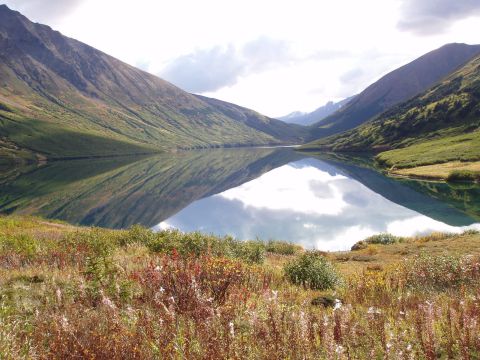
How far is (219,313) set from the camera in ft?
18.2

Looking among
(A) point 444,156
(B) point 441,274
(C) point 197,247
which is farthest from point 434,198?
(B) point 441,274

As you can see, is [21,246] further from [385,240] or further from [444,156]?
[444,156]

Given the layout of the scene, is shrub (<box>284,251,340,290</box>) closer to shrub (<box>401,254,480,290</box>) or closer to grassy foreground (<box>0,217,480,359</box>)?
grassy foreground (<box>0,217,480,359</box>)

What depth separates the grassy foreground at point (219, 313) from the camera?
5.05m

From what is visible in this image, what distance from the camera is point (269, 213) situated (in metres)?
75.2

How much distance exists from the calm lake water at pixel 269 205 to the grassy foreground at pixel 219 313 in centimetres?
3893

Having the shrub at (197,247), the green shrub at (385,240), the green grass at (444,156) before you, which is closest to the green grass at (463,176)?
the green grass at (444,156)

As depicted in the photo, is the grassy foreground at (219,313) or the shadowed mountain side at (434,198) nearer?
the grassy foreground at (219,313)

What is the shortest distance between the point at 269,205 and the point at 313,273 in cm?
6952

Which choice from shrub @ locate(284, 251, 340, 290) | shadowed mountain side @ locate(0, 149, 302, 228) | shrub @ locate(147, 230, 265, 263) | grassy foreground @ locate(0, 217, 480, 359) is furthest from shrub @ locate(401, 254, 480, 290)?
shadowed mountain side @ locate(0, 149, 302, 228)

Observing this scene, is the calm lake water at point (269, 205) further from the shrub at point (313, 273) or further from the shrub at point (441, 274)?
the shrub at point (441, 274)

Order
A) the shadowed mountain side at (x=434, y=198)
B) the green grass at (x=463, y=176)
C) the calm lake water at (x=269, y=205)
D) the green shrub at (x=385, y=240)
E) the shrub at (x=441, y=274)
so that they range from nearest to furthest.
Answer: the shrub at (x=441, y=274)
the green shrub at (x=385, y=240)
the calm lake water at (x=269, y=205)
the shadowed mountain side at (x=434, y=198)
the green grass at (x=463, y=176)

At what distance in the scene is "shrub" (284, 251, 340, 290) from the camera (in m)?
14.6

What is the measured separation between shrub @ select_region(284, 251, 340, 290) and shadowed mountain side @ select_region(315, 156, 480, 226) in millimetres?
48092
